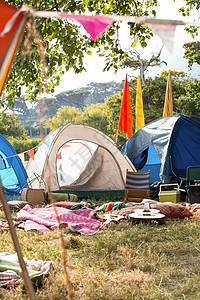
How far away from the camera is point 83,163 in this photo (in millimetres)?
7477

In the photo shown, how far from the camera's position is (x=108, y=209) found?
5.25 m

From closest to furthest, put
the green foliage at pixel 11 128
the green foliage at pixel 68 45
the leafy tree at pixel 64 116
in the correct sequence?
the green foliage at pixel 68 45 → the green foliage at pixel 11 128 → the leafy tree at pixel 64 116

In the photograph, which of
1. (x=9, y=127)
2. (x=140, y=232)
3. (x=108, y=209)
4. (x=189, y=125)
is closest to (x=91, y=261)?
(x=140, y=232)

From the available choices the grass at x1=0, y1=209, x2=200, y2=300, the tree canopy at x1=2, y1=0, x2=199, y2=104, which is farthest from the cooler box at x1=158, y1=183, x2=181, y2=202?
the tree canopy at x1=2, y1=0, x2=199, y2=104

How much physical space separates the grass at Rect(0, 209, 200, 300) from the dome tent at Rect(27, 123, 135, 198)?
8.78ft

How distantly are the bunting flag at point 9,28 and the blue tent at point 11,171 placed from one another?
523 cm

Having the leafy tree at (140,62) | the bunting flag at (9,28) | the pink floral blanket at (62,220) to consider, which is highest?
the leafy tree at (140,62)

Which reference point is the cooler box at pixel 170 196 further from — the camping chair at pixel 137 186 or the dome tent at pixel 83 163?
the dome tent at pixel 83 163

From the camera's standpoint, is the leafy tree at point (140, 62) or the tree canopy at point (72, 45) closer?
the tree canopy at point (72, 45)

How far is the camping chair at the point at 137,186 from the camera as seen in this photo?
6.09 metres

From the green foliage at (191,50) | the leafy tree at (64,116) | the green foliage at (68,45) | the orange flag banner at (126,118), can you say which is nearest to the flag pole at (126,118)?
the orange flag banner at (126,118)

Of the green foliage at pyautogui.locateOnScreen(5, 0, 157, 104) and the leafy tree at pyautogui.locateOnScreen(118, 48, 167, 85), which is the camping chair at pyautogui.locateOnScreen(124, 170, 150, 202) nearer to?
the green foliage at pyautogui.locateOnScreen(5, 0, 157, 104)

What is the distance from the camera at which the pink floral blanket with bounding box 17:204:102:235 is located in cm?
398

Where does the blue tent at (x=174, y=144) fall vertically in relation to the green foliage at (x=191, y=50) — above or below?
below
